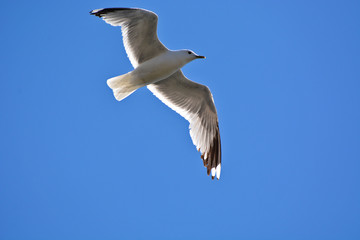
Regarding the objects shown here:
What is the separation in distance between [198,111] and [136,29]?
1778 mm

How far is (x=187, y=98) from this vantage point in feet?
24.9

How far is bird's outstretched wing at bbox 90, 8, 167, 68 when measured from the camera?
632 centimetres

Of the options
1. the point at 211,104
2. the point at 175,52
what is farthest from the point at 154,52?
the point at 211,104

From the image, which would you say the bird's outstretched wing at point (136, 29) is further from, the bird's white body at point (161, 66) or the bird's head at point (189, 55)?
the bird's head at point (189, 55)

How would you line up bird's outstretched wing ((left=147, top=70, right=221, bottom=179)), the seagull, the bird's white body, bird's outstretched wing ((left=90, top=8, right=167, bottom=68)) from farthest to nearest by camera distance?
bird's outstretched wing ((left=147, top=70, right=221, bottom=179)), the bird's white body, the seagull, bird's outstretched wing ((left=90, top=8, right=167, bottom=68))

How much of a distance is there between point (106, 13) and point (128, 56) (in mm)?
886

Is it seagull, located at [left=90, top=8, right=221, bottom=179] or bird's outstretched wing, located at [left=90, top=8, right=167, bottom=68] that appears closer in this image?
bird's outstretched wing, located at [left=90, top=8, right=167, bottom=68]

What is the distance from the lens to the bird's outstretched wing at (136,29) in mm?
6324

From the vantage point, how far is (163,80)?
291 inches

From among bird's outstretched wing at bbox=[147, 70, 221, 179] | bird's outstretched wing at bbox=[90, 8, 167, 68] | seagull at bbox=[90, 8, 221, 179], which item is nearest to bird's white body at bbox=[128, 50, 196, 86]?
seagull at bbox=[90, 8, 221, 179]

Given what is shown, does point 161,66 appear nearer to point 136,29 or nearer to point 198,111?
point 136,29

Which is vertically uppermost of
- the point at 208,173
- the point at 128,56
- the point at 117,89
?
the point at 128,56

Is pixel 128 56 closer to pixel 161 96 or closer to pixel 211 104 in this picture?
pixel 161 96

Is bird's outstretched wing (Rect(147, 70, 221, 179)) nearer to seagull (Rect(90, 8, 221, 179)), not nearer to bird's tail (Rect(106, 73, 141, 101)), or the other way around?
seagull (Rect(90, 8, 221, 179))
